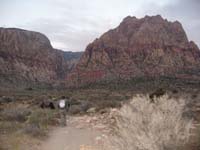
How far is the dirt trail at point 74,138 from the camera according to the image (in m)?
12.5

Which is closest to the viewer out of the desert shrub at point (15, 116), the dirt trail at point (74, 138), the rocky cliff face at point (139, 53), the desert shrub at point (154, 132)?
the desert shrub at point (154, 132)

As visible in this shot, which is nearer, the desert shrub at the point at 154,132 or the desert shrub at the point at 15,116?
the desert shrub at the point at 154,132

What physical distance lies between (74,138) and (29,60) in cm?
11424

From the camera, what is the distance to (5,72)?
335ft

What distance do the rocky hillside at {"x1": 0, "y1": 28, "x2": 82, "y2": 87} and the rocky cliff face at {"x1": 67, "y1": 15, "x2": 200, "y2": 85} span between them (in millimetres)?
15502

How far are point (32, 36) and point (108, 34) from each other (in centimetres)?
3861

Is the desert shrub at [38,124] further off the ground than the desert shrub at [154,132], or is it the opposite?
the desert shrub at [154,132]

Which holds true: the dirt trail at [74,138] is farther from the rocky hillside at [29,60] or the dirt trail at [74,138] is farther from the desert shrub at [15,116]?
the rocky hillside at [29,60]

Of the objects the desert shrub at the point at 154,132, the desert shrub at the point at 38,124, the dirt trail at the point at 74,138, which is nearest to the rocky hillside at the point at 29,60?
the desert shrub at the point at 38,124

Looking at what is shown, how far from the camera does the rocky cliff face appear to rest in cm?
9131

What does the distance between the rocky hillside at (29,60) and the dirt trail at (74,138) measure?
7831 cm

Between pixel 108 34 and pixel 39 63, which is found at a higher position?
pixel 108 34

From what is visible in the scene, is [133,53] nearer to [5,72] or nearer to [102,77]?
[102,77]

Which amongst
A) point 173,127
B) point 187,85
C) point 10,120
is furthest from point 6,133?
point 187,85
